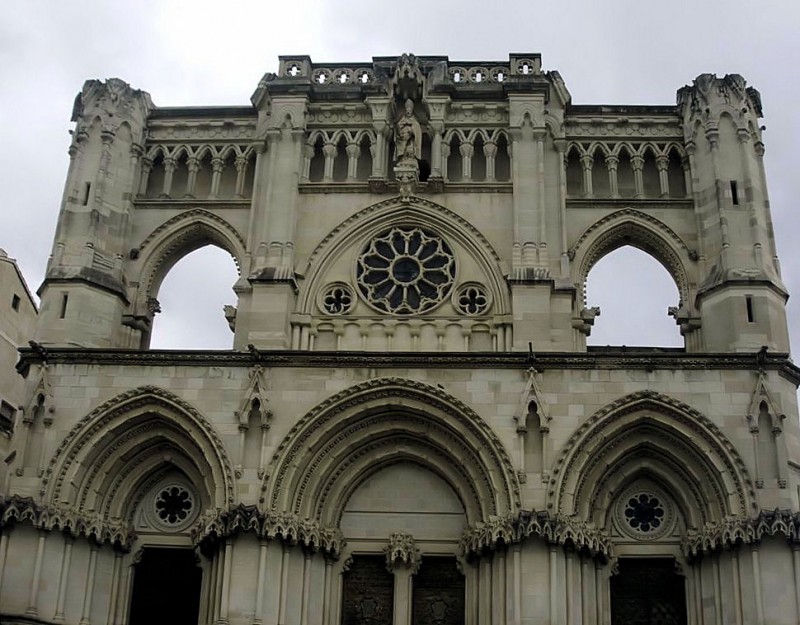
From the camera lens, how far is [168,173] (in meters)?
25.8

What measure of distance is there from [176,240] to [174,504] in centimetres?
621

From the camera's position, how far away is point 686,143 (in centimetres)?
2508

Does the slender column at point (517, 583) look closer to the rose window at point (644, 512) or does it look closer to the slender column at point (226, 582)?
the rose window at point (644, 512)

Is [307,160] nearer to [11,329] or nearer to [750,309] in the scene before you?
[750,309]

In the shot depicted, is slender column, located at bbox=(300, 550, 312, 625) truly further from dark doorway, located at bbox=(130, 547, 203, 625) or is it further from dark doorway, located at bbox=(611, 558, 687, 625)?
dark doorway, located at bbox=(611, 558, 687, 625)

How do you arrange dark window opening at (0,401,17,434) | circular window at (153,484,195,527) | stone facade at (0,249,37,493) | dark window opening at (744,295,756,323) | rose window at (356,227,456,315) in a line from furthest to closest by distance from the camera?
stone facade at (0,249,37,493), dark window opening at (0,401,17,434), rose window at (356,227,456,315), dark window opening at (744,295,756,323), circular window at (153,484,195,527)

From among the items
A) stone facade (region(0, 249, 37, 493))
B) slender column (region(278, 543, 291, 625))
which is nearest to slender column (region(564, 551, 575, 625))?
slender column (region(278, 543, 291, 625))

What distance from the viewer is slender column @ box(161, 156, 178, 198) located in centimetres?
2566

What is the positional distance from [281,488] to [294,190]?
701 centimetres

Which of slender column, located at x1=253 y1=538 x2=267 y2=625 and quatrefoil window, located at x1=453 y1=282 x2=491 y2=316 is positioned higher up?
quatrefoil window, located at x1=453 y1=282 x2=491 y2=316

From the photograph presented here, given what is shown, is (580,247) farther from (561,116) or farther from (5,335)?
(5,335)

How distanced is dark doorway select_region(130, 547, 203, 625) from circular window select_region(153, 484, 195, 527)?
1.98 feet

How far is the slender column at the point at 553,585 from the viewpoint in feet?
63.7

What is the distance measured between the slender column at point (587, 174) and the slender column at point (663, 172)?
1.48 metres
